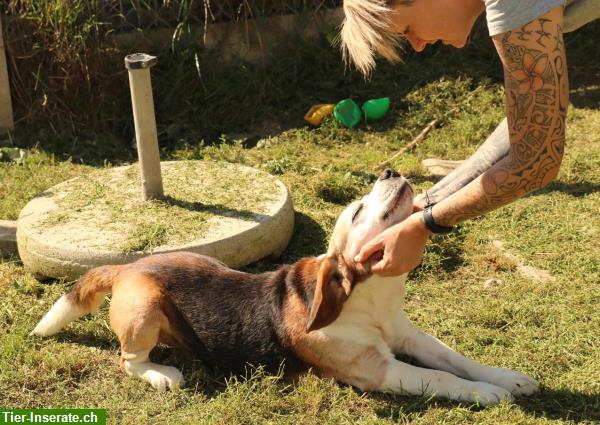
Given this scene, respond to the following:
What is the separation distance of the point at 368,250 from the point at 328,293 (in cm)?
36

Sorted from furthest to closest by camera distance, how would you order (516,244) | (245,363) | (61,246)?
(516,244)
(61,246)
(245,363)

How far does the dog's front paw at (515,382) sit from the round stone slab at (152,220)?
2163 mm

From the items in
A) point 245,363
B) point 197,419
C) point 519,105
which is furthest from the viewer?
point 245,363

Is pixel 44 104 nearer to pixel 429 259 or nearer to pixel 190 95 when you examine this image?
pixel 190 95

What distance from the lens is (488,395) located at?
4.40 meters

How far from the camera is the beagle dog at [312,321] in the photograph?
4.51m

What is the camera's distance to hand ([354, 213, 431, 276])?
13.1 feet

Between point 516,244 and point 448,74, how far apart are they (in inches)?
140

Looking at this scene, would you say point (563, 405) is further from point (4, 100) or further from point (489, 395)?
point (4, 100)

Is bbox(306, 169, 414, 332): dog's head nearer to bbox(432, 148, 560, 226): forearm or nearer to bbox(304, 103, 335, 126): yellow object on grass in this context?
bbox(432, 148, 560, 226): forearm

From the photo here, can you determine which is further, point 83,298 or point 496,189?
point 83,298

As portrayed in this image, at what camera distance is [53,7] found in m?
8.66

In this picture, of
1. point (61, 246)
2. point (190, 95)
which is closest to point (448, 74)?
point (190, 95)

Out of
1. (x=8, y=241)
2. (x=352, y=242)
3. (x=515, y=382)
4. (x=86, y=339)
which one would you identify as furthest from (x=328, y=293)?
(x=8, y=241)
